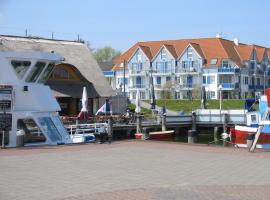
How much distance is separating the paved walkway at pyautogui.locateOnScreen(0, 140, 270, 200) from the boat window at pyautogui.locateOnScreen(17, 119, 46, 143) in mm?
2632

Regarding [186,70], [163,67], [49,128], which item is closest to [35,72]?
[49,128]

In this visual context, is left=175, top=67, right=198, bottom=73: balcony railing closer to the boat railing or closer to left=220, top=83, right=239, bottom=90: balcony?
left=220, top=83, right=239, bottom=90: balcony

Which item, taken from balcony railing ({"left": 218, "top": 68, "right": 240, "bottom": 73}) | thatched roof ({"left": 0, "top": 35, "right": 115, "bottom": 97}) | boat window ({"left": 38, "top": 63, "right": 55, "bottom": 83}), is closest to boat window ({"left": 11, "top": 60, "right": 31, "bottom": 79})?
boat window ({"left": 38, "top": 63, "right": 55, "bottom": 83})

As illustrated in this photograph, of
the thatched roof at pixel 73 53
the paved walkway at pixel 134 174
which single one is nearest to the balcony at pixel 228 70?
the thatched roof at pixel 73 53

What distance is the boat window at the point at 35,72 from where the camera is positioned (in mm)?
25688

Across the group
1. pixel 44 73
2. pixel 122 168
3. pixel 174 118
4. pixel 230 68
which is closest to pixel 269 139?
pixel 44 73

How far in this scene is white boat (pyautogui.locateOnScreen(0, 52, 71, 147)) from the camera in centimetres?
2467

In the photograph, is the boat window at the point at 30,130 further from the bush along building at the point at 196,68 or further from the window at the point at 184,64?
the window at the point at 184,64

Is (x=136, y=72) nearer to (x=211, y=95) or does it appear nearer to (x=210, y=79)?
(x=210, y=79)

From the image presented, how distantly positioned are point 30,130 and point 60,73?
2381 centimetres

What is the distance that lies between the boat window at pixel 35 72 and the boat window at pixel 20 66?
33 centimetres

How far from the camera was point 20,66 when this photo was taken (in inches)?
1002

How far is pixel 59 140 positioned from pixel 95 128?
229 inches

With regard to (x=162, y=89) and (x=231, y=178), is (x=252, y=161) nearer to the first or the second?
(x=231, y=178)
